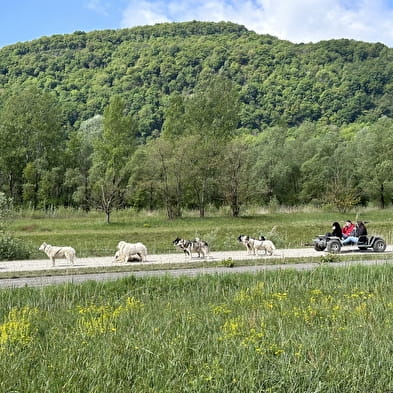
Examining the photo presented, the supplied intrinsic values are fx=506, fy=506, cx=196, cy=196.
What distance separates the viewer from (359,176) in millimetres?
57688

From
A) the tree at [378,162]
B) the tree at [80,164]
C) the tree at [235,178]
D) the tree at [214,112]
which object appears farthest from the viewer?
the tree at [378,162]

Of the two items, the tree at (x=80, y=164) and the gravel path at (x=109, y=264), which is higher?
the tree at (x=80, y=164)

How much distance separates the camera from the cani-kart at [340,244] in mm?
20562

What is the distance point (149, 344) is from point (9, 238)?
1544 cm

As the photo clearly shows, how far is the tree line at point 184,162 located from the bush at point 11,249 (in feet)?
59.8

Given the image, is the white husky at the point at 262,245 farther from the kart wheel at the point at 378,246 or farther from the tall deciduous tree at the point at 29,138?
the tall deciduous tree at the point at 29,138

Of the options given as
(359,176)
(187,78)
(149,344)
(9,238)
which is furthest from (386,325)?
(187,78)

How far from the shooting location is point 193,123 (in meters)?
52.9

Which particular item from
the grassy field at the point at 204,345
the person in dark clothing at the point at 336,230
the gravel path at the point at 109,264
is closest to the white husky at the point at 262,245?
the gravel path at the point at 109,264

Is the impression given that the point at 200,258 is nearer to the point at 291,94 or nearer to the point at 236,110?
the point at 236,110

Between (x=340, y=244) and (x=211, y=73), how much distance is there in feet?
316

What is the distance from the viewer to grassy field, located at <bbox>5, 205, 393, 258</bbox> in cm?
2472

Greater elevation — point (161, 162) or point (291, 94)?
point (291, 94)

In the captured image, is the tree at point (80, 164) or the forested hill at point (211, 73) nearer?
the tree at point (80, 164)
